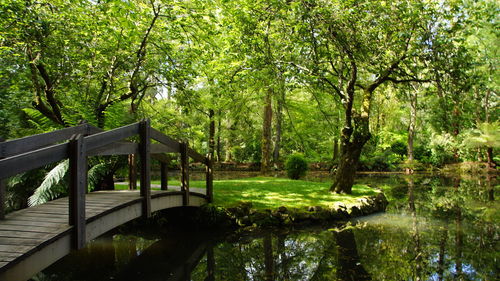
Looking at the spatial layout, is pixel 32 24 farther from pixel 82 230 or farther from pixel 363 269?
pixel 363 269

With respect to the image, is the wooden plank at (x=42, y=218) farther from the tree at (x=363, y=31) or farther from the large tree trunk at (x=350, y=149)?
the large tree trunk at (x=350, y=149)

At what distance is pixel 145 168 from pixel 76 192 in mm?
1800

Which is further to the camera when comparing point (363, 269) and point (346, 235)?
point (346, 235)

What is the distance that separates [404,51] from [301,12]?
9.95 feet

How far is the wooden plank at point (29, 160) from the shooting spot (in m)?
2.85

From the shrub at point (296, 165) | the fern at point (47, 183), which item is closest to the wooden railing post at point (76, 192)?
the fern at point (47, 183)

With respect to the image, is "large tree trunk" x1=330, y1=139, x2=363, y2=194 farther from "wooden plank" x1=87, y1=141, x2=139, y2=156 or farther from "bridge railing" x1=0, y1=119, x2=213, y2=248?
"wooden plank" x1=87, y1=141, x2=139, y2=156

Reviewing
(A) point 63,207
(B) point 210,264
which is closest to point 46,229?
(A) point 63,207

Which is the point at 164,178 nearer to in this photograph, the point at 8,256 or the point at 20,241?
the point at 20,241

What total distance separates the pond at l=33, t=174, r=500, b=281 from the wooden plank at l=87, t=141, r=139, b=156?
209cm

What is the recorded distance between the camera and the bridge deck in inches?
118

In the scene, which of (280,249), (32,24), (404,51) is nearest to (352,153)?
(404,51)

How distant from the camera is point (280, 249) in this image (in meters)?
6.47

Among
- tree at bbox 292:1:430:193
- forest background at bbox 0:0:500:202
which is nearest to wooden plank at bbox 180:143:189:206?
forest background at bbox 0:0:500:202
